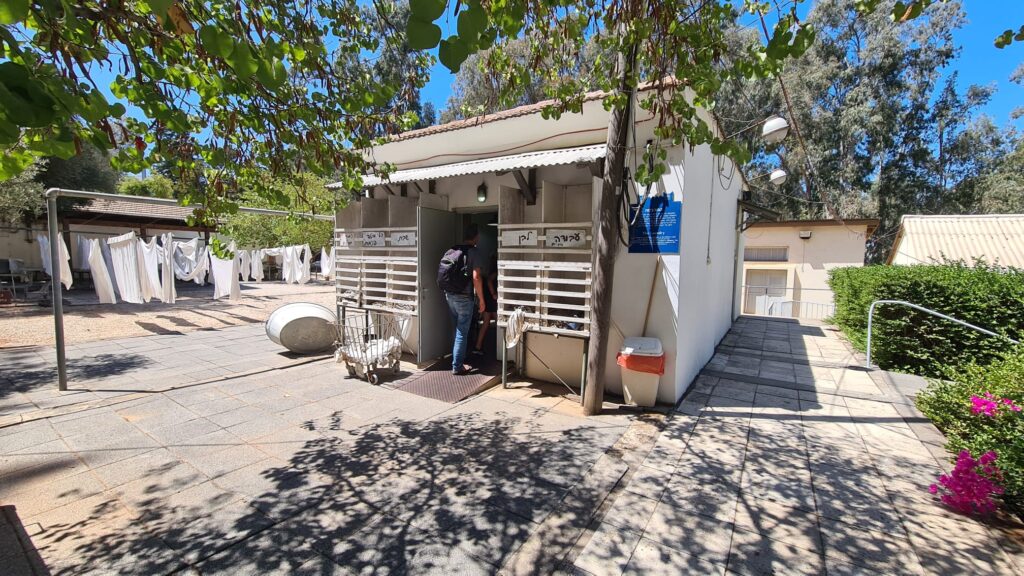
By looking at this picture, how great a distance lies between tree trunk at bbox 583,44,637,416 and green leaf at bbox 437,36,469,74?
2603 mm

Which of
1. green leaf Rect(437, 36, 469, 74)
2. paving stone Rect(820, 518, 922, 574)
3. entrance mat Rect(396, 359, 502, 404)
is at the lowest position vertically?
paving stone Rect(820, 518, 922, 574)

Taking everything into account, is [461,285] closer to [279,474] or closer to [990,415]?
[279,474]

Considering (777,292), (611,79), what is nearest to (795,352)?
(611,79)

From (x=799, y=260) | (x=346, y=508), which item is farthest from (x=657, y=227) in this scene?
Answer: (x=799, y=260)

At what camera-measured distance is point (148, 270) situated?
10.0 metres

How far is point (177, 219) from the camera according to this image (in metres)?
18.2

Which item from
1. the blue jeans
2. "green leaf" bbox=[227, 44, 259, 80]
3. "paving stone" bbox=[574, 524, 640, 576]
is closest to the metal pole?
the blue jeans

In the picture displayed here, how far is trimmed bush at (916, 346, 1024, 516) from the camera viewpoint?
263 cm

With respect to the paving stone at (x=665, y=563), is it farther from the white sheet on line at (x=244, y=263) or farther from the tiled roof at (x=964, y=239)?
the white sheet on line at (x=244, y=263)

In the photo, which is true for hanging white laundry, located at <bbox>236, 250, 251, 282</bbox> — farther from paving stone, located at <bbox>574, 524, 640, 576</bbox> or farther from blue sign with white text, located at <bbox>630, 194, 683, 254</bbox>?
paving stone, located at <bbox>574, 524, 640, 576</bbox>

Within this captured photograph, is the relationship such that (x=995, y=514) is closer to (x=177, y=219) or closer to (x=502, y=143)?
(x=502, y=143)

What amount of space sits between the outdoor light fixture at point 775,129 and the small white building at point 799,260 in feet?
31.9

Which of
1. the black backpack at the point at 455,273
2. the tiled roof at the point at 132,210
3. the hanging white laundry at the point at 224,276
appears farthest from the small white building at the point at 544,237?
the tiled roof at the point at 132,210

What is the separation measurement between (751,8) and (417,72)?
10.1 feet
